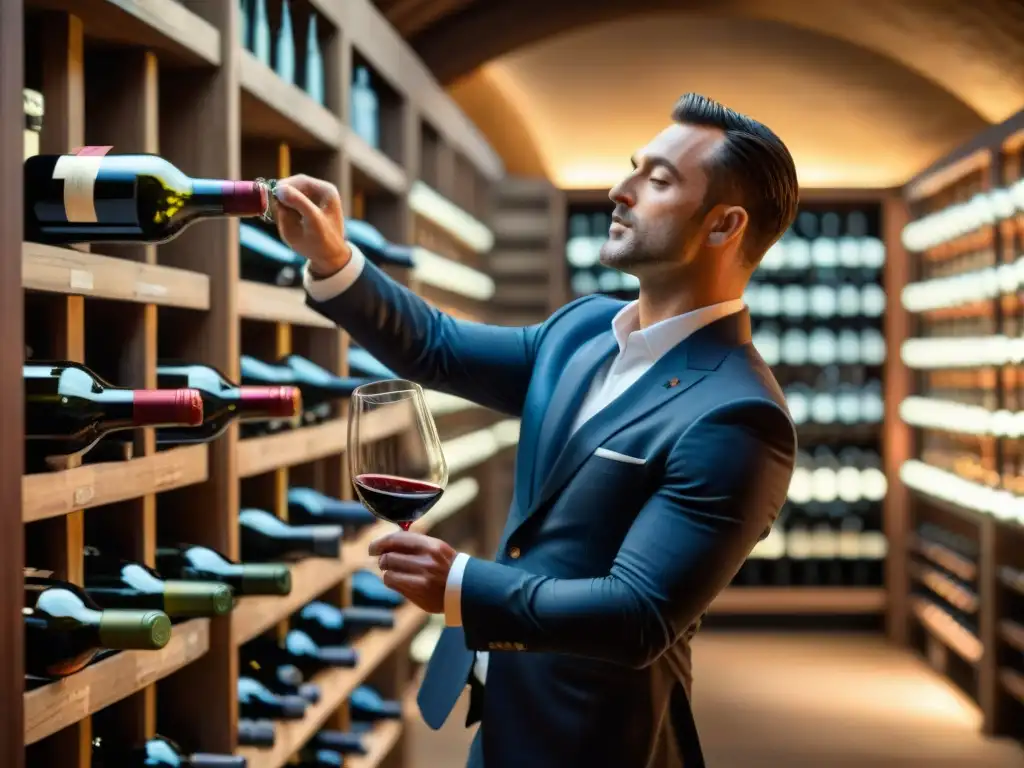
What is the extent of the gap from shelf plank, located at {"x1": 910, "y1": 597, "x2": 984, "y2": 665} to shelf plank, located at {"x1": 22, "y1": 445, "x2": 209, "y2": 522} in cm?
406

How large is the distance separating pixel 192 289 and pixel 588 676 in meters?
0.95

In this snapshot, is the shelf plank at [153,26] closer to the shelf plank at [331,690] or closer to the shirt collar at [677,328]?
the shirt collar at [677,328]

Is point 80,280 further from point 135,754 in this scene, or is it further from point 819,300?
point 819,300

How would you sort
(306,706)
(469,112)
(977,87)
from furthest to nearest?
(469,112) → (977,87) → (306,706)

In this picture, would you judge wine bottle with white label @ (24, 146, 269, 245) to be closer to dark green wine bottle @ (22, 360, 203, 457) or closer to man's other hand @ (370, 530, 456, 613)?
dark green wine bottle @ (22, 360, 203, 457)

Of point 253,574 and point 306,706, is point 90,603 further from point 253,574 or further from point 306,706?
point 306,706

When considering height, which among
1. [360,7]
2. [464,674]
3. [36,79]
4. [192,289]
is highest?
[360,7]

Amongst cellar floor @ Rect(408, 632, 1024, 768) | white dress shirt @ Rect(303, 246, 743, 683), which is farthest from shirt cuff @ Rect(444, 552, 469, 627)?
cellar floor @ Rect(408, 632, 1024, 768)

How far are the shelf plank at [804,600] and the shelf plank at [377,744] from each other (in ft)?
11.5

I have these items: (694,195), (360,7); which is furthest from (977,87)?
(694,195)

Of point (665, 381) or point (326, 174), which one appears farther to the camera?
point (326, 174)

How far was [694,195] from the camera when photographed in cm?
176

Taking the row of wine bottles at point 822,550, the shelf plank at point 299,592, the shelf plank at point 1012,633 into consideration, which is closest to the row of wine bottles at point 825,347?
the row of wine bottles at point 822,550

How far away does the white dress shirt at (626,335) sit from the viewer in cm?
182
